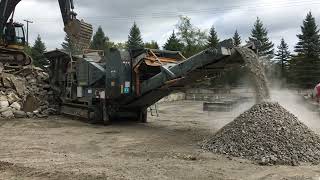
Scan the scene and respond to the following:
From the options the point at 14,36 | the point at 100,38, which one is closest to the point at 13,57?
the point at 14,36

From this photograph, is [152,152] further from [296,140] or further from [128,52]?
[128,52]

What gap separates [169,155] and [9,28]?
528 inches

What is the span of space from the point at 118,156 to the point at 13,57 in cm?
1246

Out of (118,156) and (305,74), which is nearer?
(118,156)

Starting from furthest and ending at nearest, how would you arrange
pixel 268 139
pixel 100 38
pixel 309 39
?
pixel 100 38 < pixel 309 39 < pixel 268 139

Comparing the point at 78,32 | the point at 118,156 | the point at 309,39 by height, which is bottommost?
the point at 118,156

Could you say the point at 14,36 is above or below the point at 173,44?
below

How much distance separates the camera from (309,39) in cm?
5034

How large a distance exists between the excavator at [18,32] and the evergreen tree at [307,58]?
89.5 feet

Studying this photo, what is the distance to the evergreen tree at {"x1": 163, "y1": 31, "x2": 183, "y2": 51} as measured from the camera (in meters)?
60.2

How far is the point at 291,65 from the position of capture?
→ 46.6 meters

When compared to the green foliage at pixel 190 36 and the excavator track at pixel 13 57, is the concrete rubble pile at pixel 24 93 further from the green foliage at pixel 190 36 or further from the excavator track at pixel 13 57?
the green foliage at pixel 190 36

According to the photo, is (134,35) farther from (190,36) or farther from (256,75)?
(256,75)

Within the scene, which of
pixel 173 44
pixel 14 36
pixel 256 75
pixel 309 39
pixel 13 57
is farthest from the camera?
pixel 173 44
